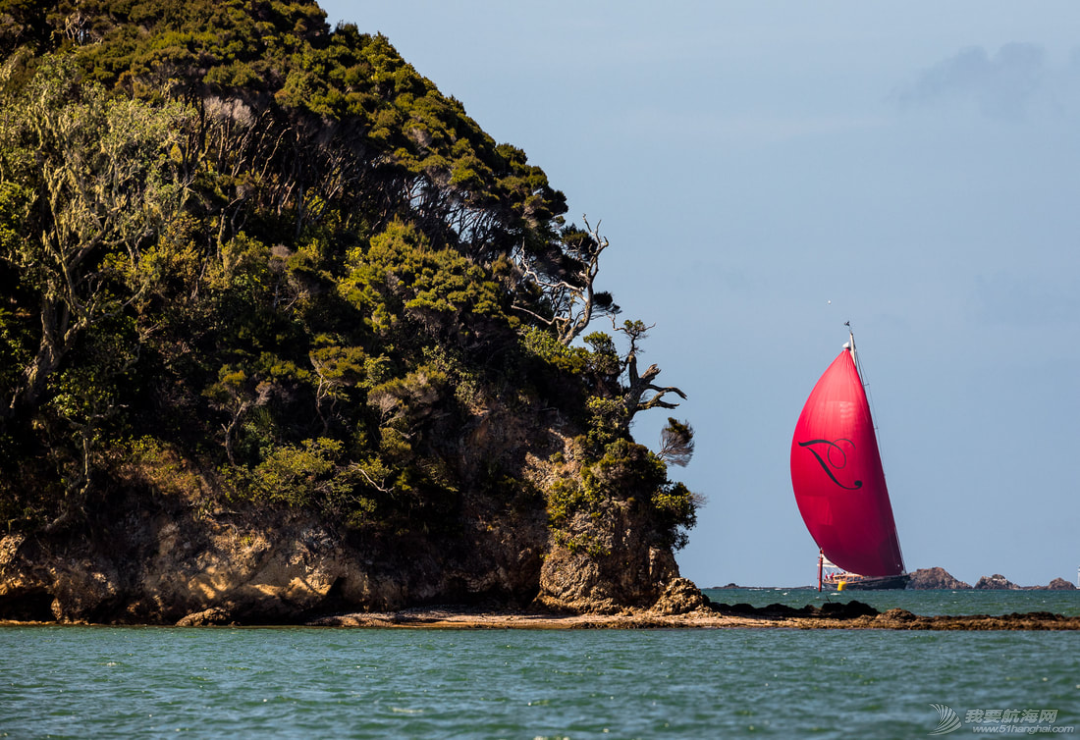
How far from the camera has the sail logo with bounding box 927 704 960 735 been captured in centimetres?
1648

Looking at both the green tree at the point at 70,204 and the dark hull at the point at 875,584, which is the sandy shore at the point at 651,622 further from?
the dark hull at the point at 875,584

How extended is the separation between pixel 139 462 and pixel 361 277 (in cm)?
1007

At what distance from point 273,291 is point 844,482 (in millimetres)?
30716

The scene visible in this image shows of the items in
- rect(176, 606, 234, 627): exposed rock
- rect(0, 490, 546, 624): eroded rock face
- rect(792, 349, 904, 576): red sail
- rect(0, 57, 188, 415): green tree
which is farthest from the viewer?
rect(792, 349, 904, 576): red sail

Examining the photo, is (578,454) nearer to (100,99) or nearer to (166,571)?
(166,571)

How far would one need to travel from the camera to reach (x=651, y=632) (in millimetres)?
37000

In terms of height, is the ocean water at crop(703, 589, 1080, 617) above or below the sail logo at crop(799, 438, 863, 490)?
below

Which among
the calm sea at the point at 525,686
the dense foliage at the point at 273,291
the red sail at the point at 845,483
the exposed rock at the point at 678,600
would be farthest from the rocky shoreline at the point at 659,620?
the red sail at the point at 845,483

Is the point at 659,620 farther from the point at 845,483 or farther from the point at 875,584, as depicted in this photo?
the point at 875,584

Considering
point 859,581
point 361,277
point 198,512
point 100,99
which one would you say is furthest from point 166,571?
point 859,581

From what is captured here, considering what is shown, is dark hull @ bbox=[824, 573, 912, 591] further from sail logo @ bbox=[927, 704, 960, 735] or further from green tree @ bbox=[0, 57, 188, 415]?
sail logo @ bbox=[927, 704, 960, 735]

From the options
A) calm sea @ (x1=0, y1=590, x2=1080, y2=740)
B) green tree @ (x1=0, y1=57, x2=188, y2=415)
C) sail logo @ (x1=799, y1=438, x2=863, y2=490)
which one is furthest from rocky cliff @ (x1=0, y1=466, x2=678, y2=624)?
sail logo @ (x1=799, y1=438, x2=863, y2=490)

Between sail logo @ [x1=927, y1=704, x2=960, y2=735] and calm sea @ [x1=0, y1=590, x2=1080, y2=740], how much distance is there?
0.03m

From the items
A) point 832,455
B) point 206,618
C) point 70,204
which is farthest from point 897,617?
point 70,204
